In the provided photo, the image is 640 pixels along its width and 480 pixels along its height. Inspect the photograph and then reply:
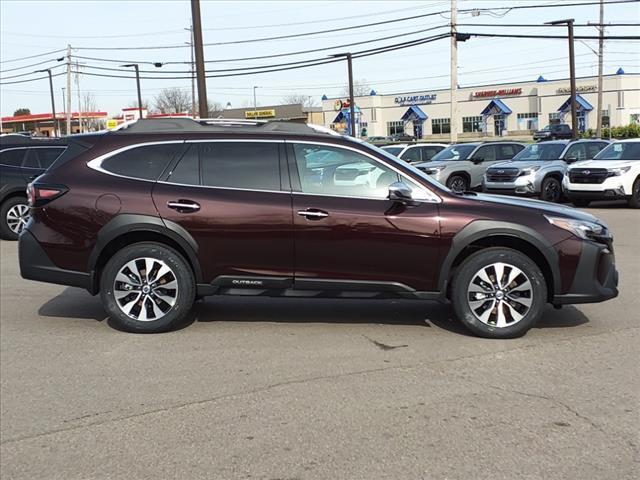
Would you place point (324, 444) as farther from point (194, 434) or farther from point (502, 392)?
point (502, 392)

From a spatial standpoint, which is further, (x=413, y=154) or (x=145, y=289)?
(x=413, y=154)

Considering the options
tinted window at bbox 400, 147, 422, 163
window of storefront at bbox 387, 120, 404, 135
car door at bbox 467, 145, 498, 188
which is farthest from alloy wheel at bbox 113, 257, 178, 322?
window of storefront at bbox 387, 120, 404, 135

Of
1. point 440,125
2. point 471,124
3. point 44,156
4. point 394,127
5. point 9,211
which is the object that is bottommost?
point 9,211

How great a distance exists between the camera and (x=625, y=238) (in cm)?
1146

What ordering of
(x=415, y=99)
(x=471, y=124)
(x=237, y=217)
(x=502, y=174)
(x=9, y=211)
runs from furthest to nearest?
(x=415, y=99)
(x=471, y=124)
(x=502, y=174)
(x=9, y=211)
(x=237, y=217)

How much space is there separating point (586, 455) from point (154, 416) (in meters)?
2.59

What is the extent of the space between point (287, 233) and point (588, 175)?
1235 centimetres

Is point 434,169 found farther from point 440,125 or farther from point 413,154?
point 440,125

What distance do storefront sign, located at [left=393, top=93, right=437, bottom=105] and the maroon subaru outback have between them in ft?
272

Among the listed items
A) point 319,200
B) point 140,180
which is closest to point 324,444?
point 319,200

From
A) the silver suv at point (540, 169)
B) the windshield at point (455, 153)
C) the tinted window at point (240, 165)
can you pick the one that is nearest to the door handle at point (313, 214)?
the tinted window at point (240, 165)

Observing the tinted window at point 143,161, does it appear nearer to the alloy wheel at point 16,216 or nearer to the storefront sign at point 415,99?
the alloy wheel at point 16,216

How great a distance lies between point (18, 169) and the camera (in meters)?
12.2

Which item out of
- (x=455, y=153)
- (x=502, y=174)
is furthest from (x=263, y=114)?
(x=502, y=174)
